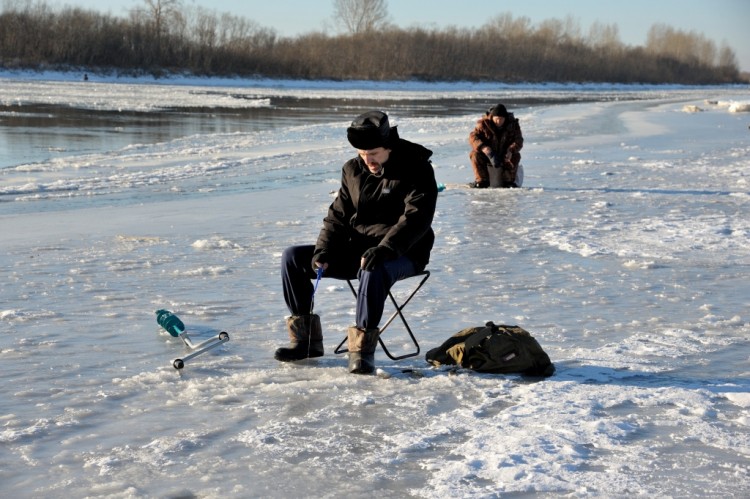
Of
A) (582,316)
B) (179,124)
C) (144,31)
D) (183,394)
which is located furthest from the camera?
(144,31)

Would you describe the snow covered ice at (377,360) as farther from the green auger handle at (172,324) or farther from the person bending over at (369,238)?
the person bending over at (369,238)

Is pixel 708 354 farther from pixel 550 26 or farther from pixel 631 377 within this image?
pixel 550 26

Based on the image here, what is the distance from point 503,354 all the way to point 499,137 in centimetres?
807

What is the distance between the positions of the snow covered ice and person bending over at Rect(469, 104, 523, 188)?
2.90 ft

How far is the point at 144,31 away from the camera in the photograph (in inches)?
2990

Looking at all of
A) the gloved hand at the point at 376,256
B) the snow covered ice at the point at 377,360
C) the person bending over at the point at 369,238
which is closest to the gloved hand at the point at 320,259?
the person bending over at the point at 369,238

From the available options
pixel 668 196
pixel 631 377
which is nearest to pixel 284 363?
pixel 631 377

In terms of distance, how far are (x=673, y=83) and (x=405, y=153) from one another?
125 m

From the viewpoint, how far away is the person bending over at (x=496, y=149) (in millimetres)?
12500

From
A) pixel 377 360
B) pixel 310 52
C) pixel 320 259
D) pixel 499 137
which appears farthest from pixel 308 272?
pixel 310 52

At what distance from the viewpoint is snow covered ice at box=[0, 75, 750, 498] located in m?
3.60

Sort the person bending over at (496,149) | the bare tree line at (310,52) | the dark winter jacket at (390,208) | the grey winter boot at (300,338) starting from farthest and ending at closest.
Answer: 1. the bare tree line at (310,52)
2. the person bending over at (496,149)
3. the grey winter boot at (300,338)
4. the dark winter jacket at (390,208)

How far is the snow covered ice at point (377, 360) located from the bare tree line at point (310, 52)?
56.5 metres

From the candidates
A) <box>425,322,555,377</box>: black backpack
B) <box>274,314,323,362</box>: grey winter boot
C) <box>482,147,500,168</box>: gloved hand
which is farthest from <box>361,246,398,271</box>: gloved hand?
<box>482,147,500,168</box>: gloved hand
